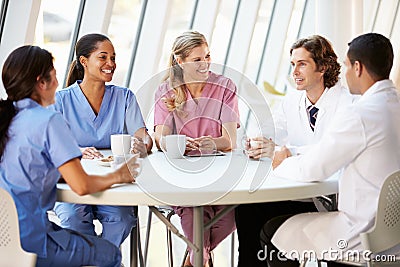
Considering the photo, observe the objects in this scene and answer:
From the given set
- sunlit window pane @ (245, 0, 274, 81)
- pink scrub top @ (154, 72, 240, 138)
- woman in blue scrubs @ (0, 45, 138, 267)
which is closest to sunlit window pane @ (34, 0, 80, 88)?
pink scrub top @ (154, 72, 240, 138)

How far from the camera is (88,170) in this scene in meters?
2.37

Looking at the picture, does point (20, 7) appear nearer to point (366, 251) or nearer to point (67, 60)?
point (67, 60)

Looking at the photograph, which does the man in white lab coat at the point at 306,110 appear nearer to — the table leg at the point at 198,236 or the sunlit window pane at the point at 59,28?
the table leg at the point at 198,236

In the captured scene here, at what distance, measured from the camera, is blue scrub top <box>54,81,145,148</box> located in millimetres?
2895

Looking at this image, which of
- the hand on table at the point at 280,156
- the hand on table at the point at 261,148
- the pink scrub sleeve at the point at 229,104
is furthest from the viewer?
the pink scrub sleeve at the point at 229,104

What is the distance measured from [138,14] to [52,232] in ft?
10.9

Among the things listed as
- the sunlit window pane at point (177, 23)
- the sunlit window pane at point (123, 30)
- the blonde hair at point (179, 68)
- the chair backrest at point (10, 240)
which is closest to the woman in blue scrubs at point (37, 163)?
the chair backrest at point (10, 240)

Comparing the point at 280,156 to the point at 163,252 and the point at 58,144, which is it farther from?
the point at 163,252

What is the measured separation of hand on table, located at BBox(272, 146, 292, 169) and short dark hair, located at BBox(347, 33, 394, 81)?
410mm

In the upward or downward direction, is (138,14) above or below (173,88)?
above

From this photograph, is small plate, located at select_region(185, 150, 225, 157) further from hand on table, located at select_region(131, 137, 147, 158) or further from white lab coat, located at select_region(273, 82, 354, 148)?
white lab coat, located at select_region(273, 82, 354, 148)

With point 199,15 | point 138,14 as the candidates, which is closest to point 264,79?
point 199,15

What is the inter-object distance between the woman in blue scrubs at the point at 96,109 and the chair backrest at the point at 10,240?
2.67 feet

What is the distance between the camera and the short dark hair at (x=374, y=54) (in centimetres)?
226
